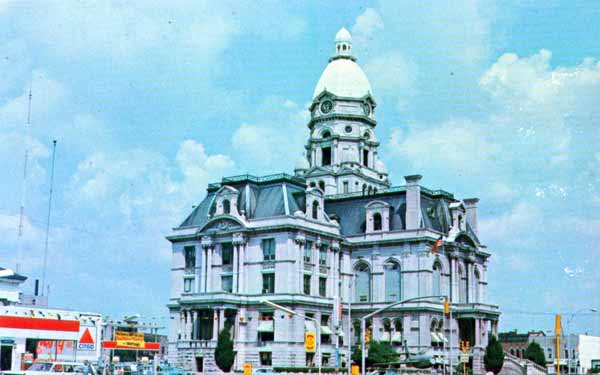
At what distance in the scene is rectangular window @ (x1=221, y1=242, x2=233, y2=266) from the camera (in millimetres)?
105125

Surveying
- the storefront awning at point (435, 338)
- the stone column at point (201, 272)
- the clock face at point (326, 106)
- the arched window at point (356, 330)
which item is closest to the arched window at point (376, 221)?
the arched window at point (356, 330)

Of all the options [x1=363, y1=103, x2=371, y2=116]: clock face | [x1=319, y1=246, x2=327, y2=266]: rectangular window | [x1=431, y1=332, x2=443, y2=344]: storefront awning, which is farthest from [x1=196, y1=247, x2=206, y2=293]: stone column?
[x1=363, y1=103, x2=371, y2=116]: clock face

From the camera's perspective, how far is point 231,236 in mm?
104625

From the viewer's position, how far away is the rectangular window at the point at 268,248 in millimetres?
102500

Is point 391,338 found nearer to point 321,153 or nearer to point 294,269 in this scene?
point 294,269

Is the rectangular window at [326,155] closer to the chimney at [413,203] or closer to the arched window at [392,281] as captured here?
the chimney at [413,203]

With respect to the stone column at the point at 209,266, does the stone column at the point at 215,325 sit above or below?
below

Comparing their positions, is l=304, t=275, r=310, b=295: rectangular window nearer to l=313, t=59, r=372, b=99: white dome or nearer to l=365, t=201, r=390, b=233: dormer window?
l=365, t=201, r=390, b=233: dormer window

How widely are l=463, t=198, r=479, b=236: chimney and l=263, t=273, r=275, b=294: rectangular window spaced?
3030cm

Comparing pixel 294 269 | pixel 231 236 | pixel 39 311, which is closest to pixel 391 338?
pixel 294 269

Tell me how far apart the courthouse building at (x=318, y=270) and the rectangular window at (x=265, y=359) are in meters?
0.21

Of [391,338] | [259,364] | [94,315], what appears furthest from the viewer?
[391,338]

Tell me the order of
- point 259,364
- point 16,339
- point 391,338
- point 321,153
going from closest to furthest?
point 16,339, point 259,364, point 391,338, point 321,153

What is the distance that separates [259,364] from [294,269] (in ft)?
35.5
